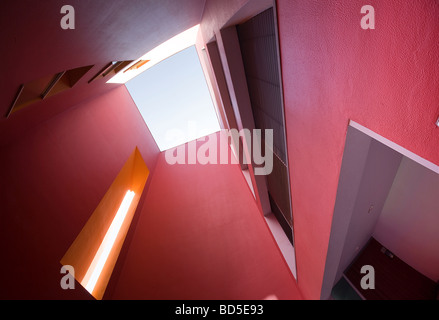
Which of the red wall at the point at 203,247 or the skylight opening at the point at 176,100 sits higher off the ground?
the skylight opening at the point at 176,100

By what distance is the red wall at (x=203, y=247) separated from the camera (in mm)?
5520

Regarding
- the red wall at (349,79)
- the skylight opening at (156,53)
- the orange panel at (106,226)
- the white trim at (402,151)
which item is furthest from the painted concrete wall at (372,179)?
the skylight opening at (156,53)

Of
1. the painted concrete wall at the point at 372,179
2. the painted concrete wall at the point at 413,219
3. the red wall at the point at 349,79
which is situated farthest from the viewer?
the painted concrete wall at the point at 413,219

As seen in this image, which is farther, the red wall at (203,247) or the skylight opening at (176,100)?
the skylight opening at (176,100)

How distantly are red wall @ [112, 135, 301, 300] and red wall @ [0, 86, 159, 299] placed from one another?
2.67m

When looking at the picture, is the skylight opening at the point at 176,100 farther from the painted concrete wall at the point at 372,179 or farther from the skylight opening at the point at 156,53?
the painted concrete wall at the point at 372,179

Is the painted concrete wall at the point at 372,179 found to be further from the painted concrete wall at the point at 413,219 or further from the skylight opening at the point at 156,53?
the skylight opening at the point at 156,53

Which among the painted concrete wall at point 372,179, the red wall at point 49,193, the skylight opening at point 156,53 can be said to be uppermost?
the skylight opening at point 156,53

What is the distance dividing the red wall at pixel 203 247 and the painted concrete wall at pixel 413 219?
2.41m

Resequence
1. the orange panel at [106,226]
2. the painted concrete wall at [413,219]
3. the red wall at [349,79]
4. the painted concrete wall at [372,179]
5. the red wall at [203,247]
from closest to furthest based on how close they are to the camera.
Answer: the red wall at [349,79]
the painted concrete wall at [372,179]
the painted concrete wall at [413,219]
the orange panel at [106,226]
the red wall at [203,247]

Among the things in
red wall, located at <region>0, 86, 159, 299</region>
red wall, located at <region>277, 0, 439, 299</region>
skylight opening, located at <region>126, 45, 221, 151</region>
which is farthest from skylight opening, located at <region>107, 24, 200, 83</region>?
red wall, located at <region>277, 0, 439, 299</region>

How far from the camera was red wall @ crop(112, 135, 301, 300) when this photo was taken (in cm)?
552

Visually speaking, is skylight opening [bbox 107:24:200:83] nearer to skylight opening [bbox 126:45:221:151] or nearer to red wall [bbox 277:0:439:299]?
skylight opening [bbox 126:45:221:151]

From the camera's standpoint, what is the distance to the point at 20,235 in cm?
221
